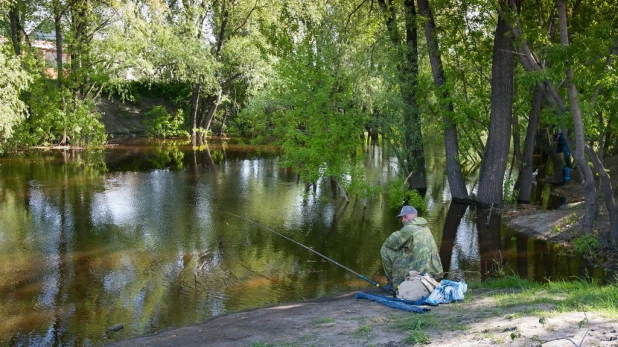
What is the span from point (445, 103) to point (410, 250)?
1088 cm

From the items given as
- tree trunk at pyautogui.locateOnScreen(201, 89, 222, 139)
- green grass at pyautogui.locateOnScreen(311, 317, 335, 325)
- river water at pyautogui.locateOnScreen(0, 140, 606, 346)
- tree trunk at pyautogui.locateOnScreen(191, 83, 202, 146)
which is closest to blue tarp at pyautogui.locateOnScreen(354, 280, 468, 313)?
green grass at pyautogui.locateOnScreen(311, 317, 335, 325)

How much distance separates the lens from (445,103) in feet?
61.2

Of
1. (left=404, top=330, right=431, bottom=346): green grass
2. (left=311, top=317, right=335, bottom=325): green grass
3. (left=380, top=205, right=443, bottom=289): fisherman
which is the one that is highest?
(left=380, top=205, right=443, bottom=289): fisherman

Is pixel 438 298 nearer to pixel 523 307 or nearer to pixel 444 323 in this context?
pixel 523 307

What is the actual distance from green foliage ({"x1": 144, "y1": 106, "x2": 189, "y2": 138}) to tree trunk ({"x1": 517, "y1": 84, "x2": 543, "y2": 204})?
27041 millimetres

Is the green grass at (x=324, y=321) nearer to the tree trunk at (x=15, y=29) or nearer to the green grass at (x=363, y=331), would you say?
the green grass at (x=363, y=331)

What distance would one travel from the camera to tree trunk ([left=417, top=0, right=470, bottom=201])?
60.1 feet

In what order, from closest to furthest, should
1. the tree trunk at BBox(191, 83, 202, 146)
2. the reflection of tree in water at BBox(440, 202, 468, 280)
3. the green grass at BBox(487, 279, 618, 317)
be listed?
the green grass at BBox(487, 279, 618, 317)
the reflection of tree in water at BBox(440, 202, 468, 280)
the tree trunk at BBox(191, 83, 202, 146)

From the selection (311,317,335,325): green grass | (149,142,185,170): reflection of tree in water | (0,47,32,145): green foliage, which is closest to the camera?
(311,317,335,325): green grass

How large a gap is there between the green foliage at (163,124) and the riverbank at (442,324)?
1355 inches

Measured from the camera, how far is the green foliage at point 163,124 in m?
42.0

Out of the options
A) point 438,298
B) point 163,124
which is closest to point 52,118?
point 163,124

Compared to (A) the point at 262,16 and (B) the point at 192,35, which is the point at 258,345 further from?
(B) the point at 192,35

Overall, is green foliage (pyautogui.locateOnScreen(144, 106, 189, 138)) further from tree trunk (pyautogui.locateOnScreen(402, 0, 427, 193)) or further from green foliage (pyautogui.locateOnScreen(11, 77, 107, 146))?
tree trunk (pyautogui.locateOnScreen(402, 0, 427, 193))
